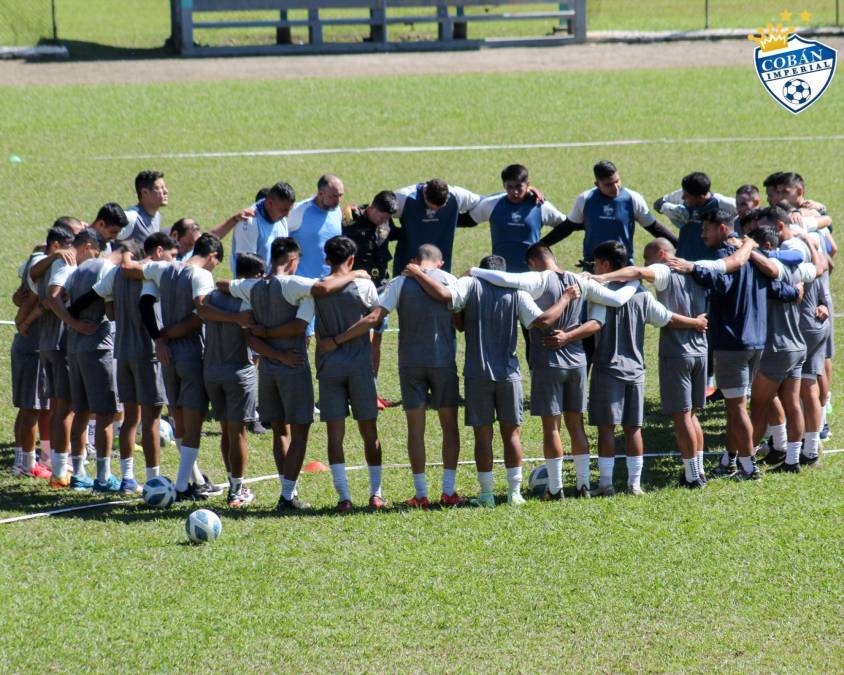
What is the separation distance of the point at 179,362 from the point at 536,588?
3611 millimetres

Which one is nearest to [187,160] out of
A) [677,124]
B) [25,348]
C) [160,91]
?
[160,91]

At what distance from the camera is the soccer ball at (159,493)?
10742 millimetres

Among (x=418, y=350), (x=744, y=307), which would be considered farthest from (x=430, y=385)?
(x=744, y=307)

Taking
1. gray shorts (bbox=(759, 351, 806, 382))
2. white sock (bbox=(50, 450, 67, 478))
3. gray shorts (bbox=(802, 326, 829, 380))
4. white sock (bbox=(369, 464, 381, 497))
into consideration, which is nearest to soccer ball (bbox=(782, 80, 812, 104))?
gray shorts (bbox=(802, 326, 829, 380))

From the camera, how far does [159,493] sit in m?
10.7

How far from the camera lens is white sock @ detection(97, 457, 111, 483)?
11.4 meters

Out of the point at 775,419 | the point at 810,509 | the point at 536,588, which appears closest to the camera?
the point at 536,588

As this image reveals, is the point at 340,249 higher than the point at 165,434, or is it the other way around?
the point at 340,249

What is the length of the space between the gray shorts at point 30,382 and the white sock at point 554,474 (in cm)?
451

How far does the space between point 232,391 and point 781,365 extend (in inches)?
181

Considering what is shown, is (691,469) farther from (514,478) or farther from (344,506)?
(344,506)

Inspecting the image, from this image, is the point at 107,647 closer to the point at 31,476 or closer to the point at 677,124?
the point at 31,476

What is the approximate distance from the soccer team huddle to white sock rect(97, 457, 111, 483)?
12 millimetres

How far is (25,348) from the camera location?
1188cm
